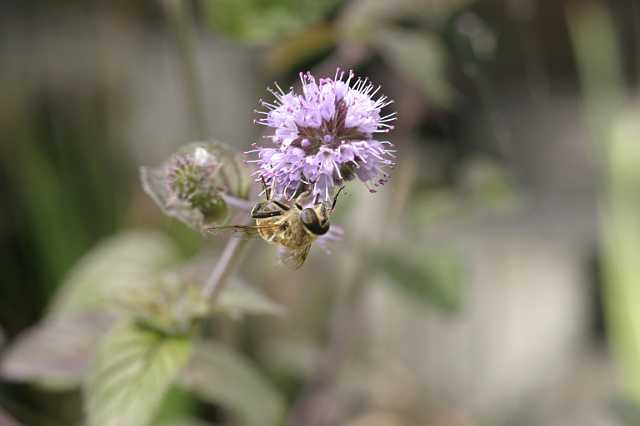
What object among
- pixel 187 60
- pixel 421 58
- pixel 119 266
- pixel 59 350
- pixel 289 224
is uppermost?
pixel 421 58

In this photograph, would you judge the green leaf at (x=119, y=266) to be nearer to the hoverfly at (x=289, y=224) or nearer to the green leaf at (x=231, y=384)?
the green leaf at (x=231, y=384)

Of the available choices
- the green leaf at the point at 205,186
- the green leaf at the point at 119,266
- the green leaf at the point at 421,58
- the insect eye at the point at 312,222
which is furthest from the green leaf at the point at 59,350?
the green leaf at the point at 421,58

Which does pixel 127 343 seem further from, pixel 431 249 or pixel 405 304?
pixel 405 304

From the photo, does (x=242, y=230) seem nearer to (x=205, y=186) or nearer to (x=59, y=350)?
→ (x=205, y=186)

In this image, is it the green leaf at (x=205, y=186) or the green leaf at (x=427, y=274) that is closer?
the green leaf at (x=205, y=186)

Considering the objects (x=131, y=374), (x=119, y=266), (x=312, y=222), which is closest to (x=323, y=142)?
(x=312, y=222)

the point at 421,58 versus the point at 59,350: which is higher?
the point at 421,58

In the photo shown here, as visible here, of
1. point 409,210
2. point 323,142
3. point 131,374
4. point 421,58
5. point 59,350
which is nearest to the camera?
point 323,142
